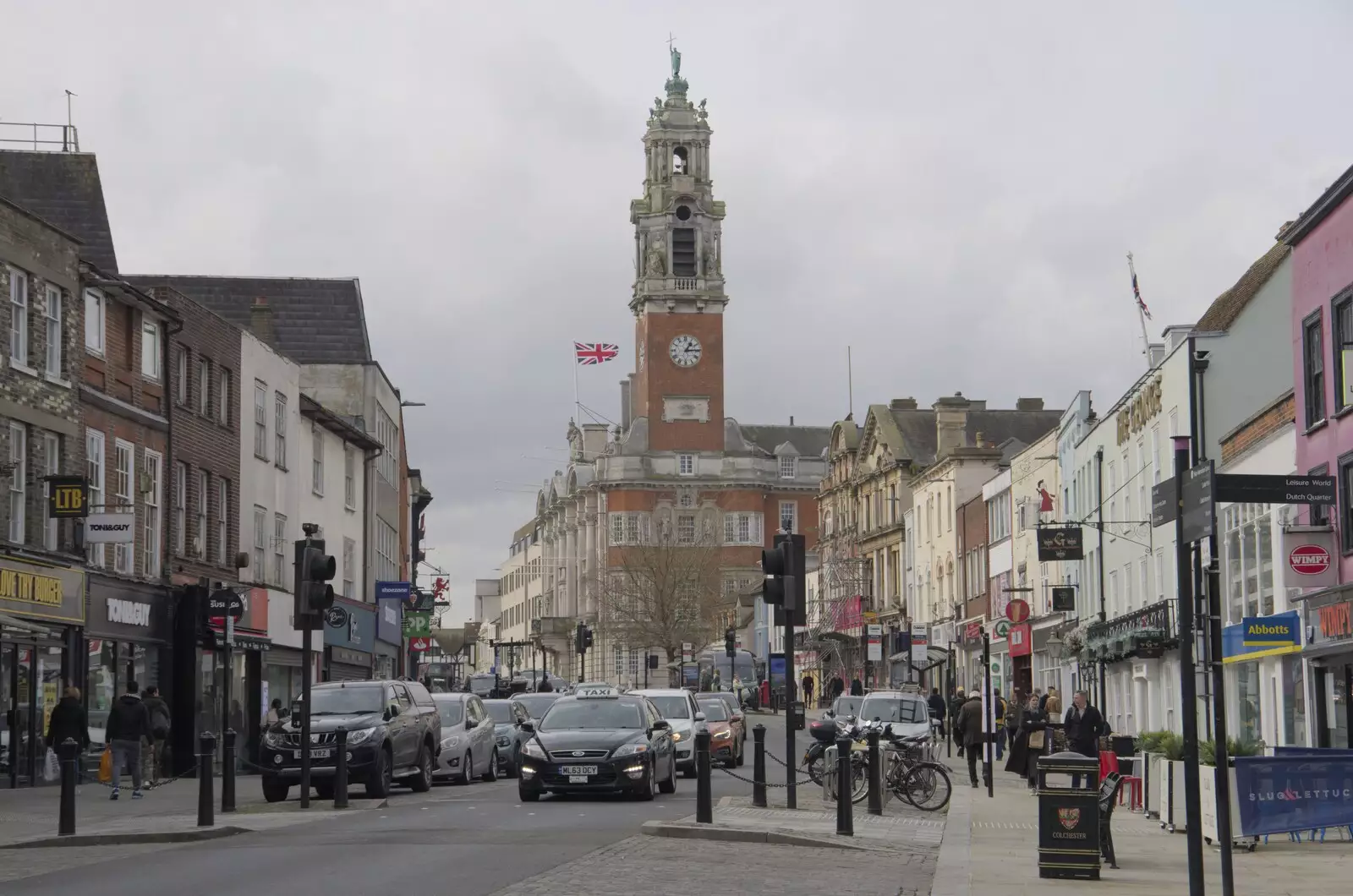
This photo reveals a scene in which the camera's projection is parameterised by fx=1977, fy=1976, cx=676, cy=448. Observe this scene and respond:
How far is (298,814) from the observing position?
24.5 m

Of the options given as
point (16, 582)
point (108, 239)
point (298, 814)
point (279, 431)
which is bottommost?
point (298, 814)

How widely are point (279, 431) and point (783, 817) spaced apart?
26.3 meters

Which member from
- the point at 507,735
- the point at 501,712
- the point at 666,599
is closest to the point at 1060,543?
the point at 501,712

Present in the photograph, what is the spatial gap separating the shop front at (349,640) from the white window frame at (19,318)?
1833cm

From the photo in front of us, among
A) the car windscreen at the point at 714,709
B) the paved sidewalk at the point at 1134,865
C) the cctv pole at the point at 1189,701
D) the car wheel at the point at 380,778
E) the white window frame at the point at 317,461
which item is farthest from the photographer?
the white window frame at the point at 317,461

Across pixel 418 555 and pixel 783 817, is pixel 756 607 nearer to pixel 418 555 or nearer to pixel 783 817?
pixel 418 555

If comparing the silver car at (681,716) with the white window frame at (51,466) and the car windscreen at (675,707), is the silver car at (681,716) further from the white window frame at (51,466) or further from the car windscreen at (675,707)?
the white window frame at (51,466)

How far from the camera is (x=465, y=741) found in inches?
1303

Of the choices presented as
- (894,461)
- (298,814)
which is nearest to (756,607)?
(894,461)

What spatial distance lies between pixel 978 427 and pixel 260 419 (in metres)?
60.8

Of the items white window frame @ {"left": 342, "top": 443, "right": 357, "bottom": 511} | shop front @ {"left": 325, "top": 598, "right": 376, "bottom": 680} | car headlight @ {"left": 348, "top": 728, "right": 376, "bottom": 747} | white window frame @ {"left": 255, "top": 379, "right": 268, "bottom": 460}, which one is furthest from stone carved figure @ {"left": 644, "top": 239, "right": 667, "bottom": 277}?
car headlight @ {"left": 348, "top": 728, "right": 376, "bottom": 747}

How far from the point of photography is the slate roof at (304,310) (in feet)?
195

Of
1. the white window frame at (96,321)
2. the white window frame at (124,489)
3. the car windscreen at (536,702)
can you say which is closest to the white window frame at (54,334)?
the white window frame at (96,321)

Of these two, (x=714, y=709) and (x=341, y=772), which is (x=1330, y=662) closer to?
(x=714, y=709)
